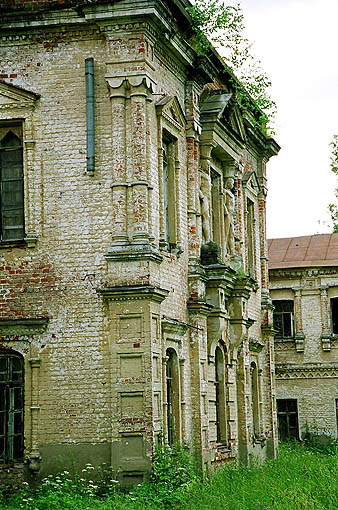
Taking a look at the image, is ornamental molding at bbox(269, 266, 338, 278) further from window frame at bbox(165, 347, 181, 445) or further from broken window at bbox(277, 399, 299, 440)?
window frame at bbox(165, 347, 181, 445)

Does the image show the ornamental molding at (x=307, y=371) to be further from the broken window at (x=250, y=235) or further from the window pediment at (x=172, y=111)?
the window pediment at (x=172, y=111)

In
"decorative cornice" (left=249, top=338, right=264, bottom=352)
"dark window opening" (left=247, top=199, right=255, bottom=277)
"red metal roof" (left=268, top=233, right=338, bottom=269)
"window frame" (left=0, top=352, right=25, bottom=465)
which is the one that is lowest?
"window frame" (left=0, top=352, right=25, bottom=465)

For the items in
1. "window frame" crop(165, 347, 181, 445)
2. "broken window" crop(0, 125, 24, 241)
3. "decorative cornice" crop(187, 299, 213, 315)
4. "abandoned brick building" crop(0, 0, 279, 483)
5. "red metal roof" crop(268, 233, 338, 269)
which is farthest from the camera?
"red metal roof" crop(268, 233, 338, 269)

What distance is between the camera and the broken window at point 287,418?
3278 centimetres

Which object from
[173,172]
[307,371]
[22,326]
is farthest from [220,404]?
[307,371]

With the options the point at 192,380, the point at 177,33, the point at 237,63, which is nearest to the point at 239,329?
the point at 192,380

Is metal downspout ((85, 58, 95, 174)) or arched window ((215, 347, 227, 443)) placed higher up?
metal downspout ((85, 58, 95, 174))

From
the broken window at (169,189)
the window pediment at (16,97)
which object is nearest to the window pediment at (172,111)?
the broken window at (169,189)

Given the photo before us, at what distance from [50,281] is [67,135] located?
2.35 m

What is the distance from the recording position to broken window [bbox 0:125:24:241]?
645 inches

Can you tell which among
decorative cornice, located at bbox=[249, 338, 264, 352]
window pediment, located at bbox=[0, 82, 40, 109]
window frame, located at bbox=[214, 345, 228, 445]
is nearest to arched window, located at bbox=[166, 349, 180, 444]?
window frame, located at bbox=[214, 345, 228, 445]

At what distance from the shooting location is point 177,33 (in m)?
17.2

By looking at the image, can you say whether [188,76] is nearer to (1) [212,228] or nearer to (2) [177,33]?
(2) [177,33]

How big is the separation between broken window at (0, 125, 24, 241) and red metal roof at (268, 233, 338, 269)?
1803 cm
